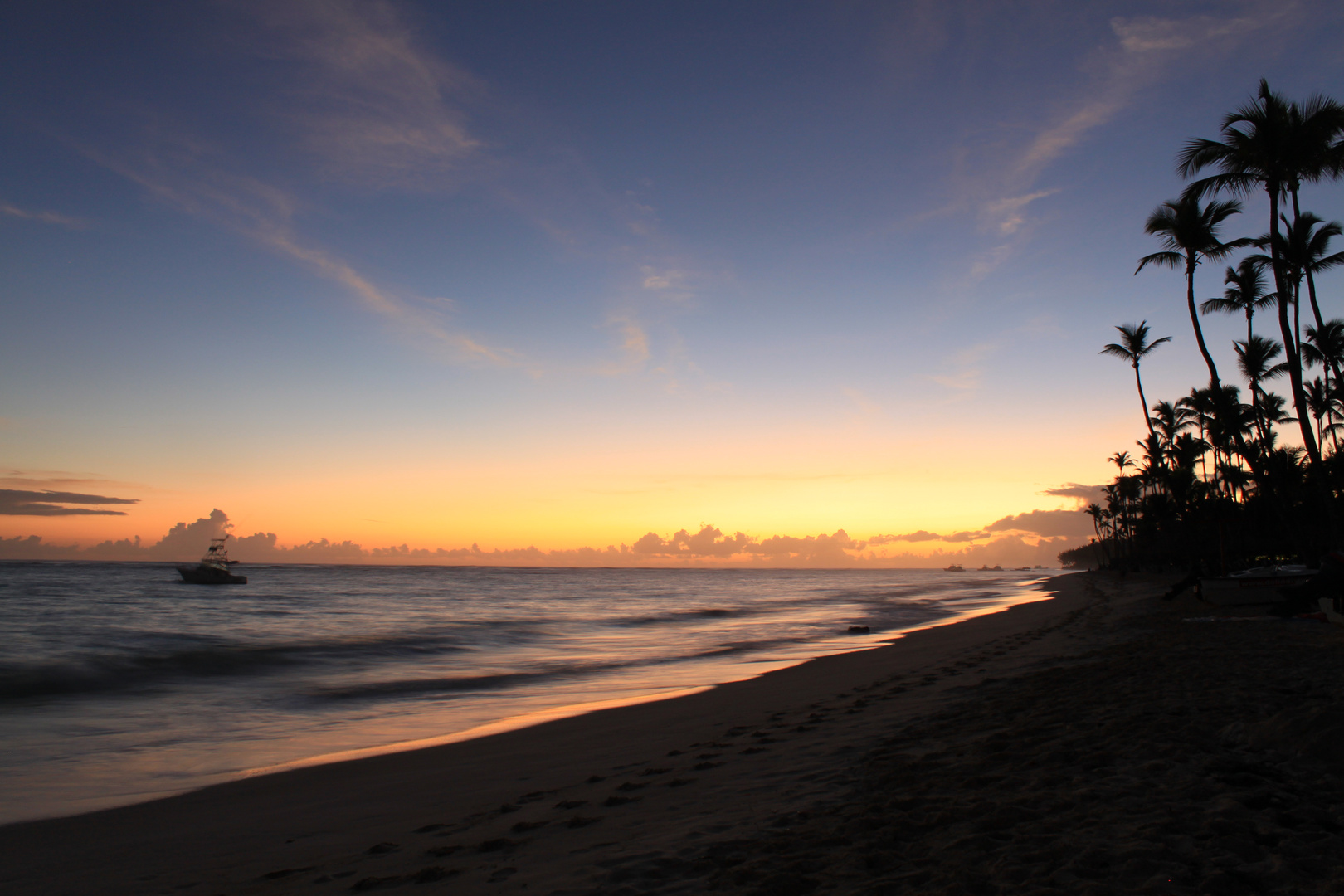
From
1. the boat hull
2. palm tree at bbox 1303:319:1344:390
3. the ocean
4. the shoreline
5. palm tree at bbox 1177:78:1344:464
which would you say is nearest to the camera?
the shoreline

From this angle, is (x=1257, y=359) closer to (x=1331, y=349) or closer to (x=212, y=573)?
(x=1331, y=349)

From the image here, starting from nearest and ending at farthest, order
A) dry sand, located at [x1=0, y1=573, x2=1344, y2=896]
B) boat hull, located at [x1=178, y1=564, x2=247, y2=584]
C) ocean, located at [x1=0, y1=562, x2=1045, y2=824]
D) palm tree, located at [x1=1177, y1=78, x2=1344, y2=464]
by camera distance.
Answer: dry sand, located at [x1=0, y1=573, x2=1344, y2=896] < ocean, located at [x1=0, y1=562, x2=1045, y2=824] < palm tree, located at [x1=1177, y1=78, x2=1344, y2=464] < boat hull, located at [x1=178, y1=564, x2=247, y2=584]

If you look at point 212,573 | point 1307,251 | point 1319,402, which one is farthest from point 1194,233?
point 212,573

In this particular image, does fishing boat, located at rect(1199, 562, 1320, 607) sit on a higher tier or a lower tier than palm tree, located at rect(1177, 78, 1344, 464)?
lower

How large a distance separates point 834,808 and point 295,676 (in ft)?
55.6

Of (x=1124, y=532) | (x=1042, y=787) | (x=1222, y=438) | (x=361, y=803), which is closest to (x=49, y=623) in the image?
(x=361, y=803)

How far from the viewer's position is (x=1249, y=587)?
21109 mm

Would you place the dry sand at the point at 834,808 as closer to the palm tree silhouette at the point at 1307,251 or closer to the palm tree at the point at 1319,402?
the palm tree silhouette at the point at 1307,251

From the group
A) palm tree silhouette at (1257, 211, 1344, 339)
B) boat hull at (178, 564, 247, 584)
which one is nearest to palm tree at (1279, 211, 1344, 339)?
palm tree silhouette at (1257, 211, 1344, 339)

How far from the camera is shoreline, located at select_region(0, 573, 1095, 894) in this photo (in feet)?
17.3

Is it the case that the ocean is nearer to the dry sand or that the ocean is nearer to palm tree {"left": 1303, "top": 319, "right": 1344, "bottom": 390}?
the dry sand

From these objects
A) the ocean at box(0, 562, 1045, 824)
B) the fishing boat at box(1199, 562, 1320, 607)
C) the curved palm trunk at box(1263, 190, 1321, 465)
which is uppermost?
the curved palm trunk at box(1263, 190, 1321, 465)

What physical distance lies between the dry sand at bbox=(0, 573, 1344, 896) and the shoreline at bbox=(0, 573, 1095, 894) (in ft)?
0.12

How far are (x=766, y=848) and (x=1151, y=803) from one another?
2.61 meters
